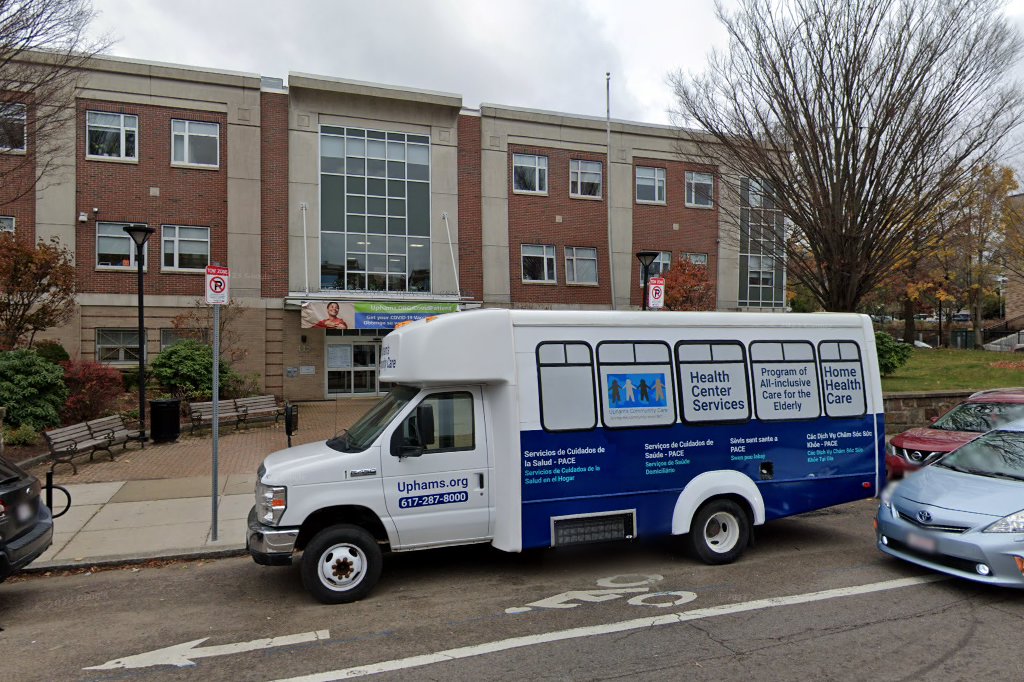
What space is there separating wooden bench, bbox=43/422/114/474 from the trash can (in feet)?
4.60

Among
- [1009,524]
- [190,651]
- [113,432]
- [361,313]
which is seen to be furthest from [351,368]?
[1009,524]

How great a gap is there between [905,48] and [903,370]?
14869mm

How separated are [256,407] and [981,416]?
15628mm

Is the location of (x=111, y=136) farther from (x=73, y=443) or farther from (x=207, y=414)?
(x=73, y=443)

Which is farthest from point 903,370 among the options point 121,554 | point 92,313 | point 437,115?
point 92,313

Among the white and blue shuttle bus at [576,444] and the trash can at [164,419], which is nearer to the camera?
the white and blue shuttle bus at [576,444]

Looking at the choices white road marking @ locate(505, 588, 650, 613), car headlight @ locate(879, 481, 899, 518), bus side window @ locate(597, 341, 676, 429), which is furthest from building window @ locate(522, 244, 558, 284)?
white road marking @ locate(505, 588, 650, 613)

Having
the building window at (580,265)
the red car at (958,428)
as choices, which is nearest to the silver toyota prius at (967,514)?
the red car at (958,428)

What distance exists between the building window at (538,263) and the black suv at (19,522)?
68.1 feet

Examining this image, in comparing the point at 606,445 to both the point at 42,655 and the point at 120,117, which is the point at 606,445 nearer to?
the point at 42,655

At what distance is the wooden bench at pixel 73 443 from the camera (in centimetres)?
1204

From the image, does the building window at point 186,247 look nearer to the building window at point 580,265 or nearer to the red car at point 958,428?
the building window at point 580,265

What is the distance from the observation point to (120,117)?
72.7 ft

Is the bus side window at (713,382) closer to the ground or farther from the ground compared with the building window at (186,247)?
closer to the ground
